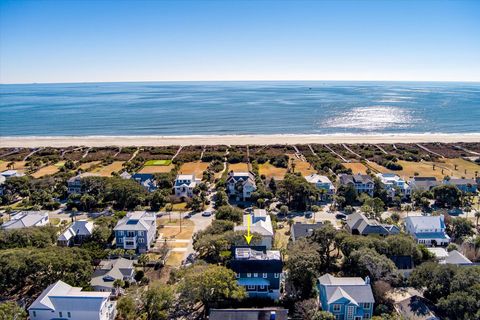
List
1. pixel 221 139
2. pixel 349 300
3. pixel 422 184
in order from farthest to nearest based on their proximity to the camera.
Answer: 1. pixel 221 139
2. pixel 422 184
3. pixel 349 300

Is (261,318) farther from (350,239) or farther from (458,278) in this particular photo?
(458,278)

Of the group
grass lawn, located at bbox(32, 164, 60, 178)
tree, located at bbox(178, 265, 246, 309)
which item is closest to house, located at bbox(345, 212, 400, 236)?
tree, located at bbox(178, 265, 246, 309)

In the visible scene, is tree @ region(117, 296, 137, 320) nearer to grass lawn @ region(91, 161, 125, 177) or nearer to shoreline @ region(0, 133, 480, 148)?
grass lawn @ region(91, 161, 125, 177)

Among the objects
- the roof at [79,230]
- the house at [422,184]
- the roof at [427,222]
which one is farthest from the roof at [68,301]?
the house at [422,184]

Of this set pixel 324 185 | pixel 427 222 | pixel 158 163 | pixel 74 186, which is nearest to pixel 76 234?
pixel 74 186

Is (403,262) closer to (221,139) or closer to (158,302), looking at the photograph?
(158,302)
